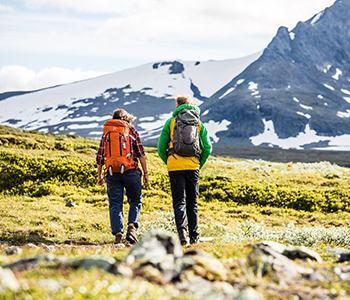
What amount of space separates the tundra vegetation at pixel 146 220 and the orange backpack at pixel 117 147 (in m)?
1.80

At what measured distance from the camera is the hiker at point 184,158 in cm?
907

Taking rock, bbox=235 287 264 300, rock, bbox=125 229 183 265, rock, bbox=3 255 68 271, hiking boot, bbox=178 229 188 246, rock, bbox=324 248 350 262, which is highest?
rock, bbox=3 255 68 271

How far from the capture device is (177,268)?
15.5ft

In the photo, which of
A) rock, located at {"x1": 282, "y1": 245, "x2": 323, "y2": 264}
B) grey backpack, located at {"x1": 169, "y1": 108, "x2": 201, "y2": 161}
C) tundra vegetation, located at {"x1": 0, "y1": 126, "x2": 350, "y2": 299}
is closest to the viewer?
tundra vegetation, located at {"x1": 0, "y1": 126, "x2": 350, "y2": 299}

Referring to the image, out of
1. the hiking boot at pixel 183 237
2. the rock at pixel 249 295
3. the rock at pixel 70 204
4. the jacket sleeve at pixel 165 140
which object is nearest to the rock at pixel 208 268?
the rock at pixel 249 295

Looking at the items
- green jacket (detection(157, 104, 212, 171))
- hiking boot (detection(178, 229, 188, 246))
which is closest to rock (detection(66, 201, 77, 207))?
green jacket (detection(157, 104, 212, 171))

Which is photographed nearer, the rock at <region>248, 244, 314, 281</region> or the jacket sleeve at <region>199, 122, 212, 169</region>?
the rock at <region>248, 244, 314, 281</region>

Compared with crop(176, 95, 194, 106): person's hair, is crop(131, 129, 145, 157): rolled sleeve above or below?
below

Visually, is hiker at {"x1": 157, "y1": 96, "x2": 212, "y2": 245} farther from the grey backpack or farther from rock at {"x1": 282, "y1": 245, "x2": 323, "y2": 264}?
rock at {"x1": 282, "y1": 245, "x2": 323, "y2": 264}

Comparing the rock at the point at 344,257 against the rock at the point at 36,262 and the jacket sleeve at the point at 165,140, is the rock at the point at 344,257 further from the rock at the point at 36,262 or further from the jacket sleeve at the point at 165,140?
the jacket sleeve at the point at 165,140

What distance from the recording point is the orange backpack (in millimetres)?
9320

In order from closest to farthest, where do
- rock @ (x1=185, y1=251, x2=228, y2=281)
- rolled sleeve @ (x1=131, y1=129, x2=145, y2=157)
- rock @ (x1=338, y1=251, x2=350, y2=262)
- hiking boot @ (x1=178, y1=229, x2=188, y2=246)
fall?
rock @ (x1=185, y1=251, x2=228, y2=281) → rock @ (x1=338, y1=251, x2=350, y2=262) → hiking boot @ (x1=178, y1=229, x2=188, y2=246) → rolled sleeve @ (x1=131, y1=129, x2=145, y2=157)

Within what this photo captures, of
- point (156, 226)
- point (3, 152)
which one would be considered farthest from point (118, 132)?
point (3, 152)

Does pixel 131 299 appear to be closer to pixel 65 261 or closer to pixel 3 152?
pixel 65 261
